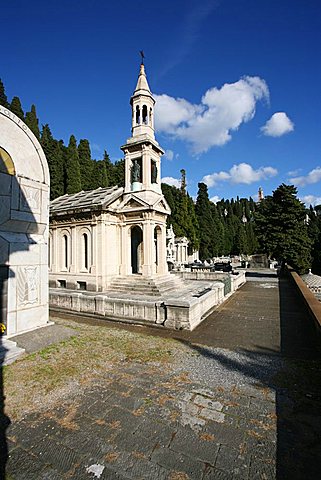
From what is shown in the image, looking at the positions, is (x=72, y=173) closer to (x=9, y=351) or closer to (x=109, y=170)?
(x=109, y=170)

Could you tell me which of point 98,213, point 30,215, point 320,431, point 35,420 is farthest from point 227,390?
point 98,213

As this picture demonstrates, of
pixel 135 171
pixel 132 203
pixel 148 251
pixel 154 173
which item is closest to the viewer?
pixel 148 251

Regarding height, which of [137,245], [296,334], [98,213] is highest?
[98,213]

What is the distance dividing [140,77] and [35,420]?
65.9 feet

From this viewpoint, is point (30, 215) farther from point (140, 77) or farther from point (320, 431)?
point (140, 77)

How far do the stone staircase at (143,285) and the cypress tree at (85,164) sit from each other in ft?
118

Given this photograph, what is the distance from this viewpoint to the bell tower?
16.7 meters

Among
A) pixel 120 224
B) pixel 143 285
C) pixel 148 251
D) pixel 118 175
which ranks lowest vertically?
pixel 143 285

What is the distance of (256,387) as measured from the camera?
196 inches

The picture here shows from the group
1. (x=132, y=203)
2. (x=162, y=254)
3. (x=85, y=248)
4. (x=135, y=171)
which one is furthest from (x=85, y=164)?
(x=162, y=254)

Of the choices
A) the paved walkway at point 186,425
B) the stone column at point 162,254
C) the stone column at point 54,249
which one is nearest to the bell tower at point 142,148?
the stone column at point 162,254

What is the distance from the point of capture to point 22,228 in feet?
24.9

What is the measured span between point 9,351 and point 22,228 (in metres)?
3.41

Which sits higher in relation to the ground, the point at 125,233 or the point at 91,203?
the point at 91,203
